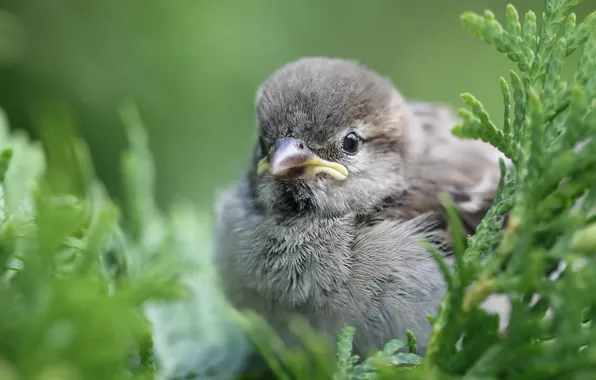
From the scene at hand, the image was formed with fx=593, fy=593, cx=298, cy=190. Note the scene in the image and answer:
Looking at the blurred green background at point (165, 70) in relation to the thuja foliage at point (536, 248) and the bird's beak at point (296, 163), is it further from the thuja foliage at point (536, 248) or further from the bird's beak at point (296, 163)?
the thuja foliage at point (536, 248)

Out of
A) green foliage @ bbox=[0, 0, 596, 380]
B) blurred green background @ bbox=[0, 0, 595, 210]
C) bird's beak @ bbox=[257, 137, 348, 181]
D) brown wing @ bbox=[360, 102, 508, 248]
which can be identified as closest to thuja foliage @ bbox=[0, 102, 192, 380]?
green foliage @ bbox=[0, 0, 596, 380]

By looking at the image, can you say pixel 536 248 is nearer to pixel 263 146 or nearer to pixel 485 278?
pixel 485 278

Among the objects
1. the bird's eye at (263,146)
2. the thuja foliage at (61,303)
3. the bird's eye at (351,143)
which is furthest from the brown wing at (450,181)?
the thuja foliage at (61,303)

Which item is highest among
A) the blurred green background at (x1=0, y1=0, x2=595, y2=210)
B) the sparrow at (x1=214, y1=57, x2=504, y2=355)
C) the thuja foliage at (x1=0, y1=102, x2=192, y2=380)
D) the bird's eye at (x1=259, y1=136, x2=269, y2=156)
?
the blurred green background at (x1=0, y1=0, x2=595, y2=210)

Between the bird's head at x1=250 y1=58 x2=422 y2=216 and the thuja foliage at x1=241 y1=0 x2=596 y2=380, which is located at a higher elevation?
the bird's head at x1=250 y1=58 x2=422 y2=216

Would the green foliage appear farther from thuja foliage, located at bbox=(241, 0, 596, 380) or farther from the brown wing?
the brown wing

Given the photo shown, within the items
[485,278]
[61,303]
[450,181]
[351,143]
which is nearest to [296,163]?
[351,143]
